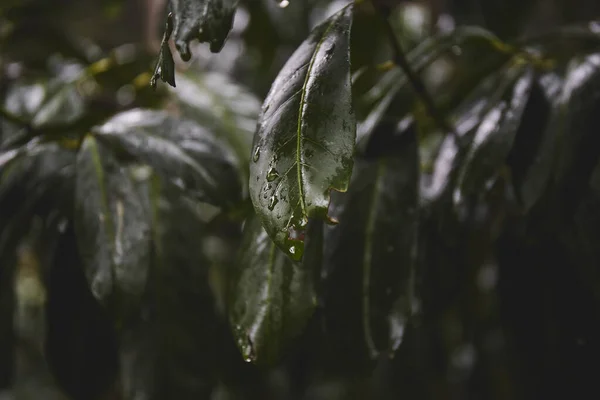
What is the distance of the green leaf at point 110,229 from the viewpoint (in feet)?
1.92

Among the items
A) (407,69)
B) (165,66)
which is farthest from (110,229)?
(407,69)

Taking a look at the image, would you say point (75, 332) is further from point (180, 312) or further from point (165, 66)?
point (165, 66)

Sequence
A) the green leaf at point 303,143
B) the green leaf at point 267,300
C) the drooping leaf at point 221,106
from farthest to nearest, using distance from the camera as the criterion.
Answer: the drooping leaf at point 221,106, the green leaf at point 267,300, the green leaf at point 303,143

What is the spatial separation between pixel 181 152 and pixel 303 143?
0.83 feet

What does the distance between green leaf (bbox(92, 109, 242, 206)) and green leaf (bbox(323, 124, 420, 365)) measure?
13cm

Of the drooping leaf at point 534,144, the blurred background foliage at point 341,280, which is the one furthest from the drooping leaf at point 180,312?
the drooping leaf at point 534,144

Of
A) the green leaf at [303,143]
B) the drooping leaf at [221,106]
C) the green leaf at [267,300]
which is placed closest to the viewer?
the green leaf at [303,143]

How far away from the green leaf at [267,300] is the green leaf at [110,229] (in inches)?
4.6

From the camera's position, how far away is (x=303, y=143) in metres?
0.44

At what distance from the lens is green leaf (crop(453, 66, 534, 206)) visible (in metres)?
0.59

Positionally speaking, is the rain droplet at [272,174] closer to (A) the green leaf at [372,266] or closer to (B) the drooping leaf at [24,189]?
(A) the green leaf at [372,266]

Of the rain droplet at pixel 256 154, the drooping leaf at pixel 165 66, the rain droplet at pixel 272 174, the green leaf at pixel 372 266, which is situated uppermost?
the drooping leaf at pixel 165 66

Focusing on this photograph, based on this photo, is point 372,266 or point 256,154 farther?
point 372,266

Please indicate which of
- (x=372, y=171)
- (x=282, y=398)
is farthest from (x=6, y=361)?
(x=282, y=398)
